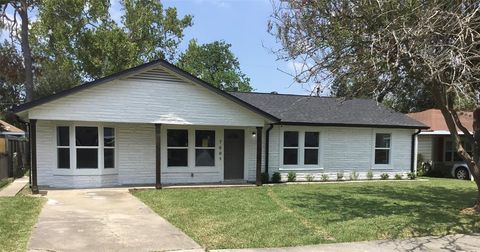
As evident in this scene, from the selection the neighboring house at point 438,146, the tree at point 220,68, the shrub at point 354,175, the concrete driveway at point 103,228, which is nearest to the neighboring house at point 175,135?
the shrub at point 354,175

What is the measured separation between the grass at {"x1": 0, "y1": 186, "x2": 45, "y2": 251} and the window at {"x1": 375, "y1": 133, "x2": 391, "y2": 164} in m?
14.4

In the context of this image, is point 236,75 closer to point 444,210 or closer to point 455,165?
point 455,165

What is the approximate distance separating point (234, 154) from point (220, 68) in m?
→ 44.7

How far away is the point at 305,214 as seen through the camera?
34.9 ft

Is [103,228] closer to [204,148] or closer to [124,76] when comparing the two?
[124,76]

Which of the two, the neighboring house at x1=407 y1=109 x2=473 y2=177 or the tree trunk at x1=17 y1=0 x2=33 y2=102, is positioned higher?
the tree trunk at x1=17 y1=0 x2=33 y2=102

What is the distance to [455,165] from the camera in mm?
24297

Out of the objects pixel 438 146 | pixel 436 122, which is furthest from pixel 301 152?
pixel 436 122

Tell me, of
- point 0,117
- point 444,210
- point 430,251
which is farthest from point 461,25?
point 0,117

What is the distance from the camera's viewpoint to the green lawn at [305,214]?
852 cm

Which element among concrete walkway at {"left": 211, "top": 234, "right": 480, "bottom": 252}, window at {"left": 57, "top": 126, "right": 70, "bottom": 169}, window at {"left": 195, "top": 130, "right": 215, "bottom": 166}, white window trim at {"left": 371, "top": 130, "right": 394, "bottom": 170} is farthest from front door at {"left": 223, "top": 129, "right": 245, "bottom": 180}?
concrete walkway at {"left": 211, "top": 234, "right": 480, "bottom": 252}

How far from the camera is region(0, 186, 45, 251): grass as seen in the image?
7.61 m

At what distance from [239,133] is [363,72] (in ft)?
29.9

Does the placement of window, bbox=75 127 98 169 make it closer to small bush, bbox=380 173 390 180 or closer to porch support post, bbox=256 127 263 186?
porch support post, bbox=256 127 263 186
